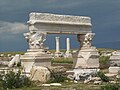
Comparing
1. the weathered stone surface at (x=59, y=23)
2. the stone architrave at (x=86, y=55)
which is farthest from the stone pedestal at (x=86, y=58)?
the weathered stone surface at (x=59, y=23)

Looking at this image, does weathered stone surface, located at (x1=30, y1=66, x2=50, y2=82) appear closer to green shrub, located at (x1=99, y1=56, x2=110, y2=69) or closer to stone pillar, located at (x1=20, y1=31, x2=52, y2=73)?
stone pillar, located at (x1=20, y1=31, x2=52, y2=73)

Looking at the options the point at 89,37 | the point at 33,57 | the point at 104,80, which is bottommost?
the point at 104,80

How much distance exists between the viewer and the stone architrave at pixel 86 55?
31.7m

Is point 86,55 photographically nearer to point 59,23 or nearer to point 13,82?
point 59,23

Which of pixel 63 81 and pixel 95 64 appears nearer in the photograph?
pixel 63 81

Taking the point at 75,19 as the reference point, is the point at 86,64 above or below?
below

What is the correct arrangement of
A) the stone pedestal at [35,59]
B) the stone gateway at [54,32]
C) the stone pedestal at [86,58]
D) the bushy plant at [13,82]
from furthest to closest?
the stone pedestal at [86,58] < the stone gateway at [54,32] < the stone pedestal at [35,59] < the bushy plant at [13,82]

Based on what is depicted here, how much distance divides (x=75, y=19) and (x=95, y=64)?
14.0 ft

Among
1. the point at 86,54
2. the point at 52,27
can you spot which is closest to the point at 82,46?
the point at 86,54

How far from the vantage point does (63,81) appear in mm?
20359

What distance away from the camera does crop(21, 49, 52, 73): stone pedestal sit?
2616 cm

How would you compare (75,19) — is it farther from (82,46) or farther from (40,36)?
(40,36)

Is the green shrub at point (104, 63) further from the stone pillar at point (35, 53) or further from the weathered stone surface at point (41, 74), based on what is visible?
the weathered stone surface at point (41, 74)

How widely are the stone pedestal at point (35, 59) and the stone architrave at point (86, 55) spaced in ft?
18.6
